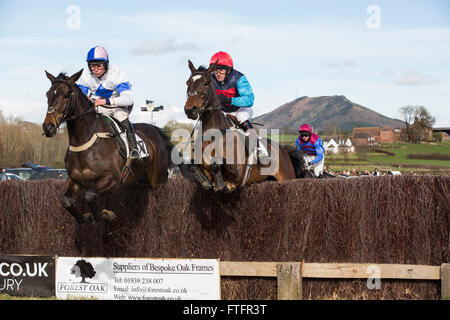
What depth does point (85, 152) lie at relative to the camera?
728 centimetres

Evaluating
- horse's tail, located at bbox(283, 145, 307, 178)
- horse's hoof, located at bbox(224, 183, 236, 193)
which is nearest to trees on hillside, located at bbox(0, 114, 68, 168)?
horse's tail, located at bbox(283, 145, 307, 178)

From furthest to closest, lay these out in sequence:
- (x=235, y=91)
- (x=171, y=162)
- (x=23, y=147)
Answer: (x=23, y=147), (x=171, y=162), (x=235, y=91)

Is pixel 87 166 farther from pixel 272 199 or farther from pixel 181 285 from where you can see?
pixel 272 199

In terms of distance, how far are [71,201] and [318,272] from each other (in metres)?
3.50

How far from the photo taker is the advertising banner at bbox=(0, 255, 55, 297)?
24.8ft

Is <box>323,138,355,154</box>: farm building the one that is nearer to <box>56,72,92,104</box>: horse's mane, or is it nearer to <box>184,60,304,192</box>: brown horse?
<box>184,60,304,192</box>: brown horse

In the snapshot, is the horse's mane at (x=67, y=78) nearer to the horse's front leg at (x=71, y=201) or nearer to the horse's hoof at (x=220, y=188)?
the horse's front leg at (x=71, y=201)

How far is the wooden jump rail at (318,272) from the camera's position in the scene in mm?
6352

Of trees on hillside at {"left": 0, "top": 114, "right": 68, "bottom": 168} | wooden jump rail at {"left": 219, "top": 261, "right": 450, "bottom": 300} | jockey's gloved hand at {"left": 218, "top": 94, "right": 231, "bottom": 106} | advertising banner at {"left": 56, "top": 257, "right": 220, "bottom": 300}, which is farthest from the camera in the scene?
trees on hillside at {"left": 0, "top": 114, "right": 68, "bottom": 168}

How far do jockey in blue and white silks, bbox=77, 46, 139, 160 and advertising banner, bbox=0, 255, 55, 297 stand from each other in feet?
6.79

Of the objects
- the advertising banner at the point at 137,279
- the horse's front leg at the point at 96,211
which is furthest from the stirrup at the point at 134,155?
the advertising banner at the point at 137,279

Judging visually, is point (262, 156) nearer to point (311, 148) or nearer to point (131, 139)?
point (131, 139)

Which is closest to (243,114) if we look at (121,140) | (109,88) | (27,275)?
(121,140)
